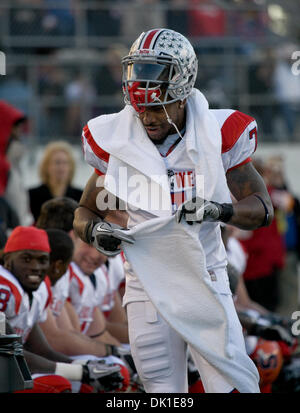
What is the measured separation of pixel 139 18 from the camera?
1180 centimetres

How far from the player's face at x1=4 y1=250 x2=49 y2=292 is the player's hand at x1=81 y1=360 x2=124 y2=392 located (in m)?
0.54

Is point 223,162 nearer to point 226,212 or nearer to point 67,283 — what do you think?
point 226,212

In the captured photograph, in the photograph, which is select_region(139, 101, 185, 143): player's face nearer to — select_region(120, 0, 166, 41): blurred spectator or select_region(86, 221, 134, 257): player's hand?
select_region(86, 221, 134, 257): player's hand

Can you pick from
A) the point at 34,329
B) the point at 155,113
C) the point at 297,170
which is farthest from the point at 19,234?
the point at 297,170

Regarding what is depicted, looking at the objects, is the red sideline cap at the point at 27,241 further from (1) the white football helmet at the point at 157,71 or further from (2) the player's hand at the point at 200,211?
(2) the player's hand at the point at 200,211

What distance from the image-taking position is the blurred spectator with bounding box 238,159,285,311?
933 centimetres

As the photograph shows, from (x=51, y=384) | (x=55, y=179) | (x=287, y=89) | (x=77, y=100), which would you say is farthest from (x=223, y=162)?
(x=287, y=89)

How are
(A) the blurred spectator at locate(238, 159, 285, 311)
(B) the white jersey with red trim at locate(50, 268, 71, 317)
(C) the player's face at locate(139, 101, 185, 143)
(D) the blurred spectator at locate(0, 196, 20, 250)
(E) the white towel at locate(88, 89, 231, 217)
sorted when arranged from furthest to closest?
(A) the blurred spectator at locate(238, 159, 285, 311) → (D) the blurred spectator at locate(0, 196, 20, 250) → (B) the white jersey with red trim at locate(50, 268, 71, 317) → (C) the player's face at locate(139, 101, 185, 143) → (E) the white towel at locate(88, 89, 231, 217)

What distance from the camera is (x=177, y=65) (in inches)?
154

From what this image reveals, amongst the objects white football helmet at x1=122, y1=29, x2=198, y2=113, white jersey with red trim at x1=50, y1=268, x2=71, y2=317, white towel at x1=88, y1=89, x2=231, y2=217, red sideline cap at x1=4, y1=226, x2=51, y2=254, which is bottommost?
white jersey with red trim at x1=50, y1=268, x2=71, y2=317

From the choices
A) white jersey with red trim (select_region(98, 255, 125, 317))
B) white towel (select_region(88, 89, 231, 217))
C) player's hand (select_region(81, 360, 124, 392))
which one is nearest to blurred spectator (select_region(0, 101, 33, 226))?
white jersey with red trim (select_region(98, 255, 125, 317))

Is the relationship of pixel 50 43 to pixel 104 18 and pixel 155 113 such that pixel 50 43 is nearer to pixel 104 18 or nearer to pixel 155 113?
pixel 104 18

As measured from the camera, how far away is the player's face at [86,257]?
6.05 metres

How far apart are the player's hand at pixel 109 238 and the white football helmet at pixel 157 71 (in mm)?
530
